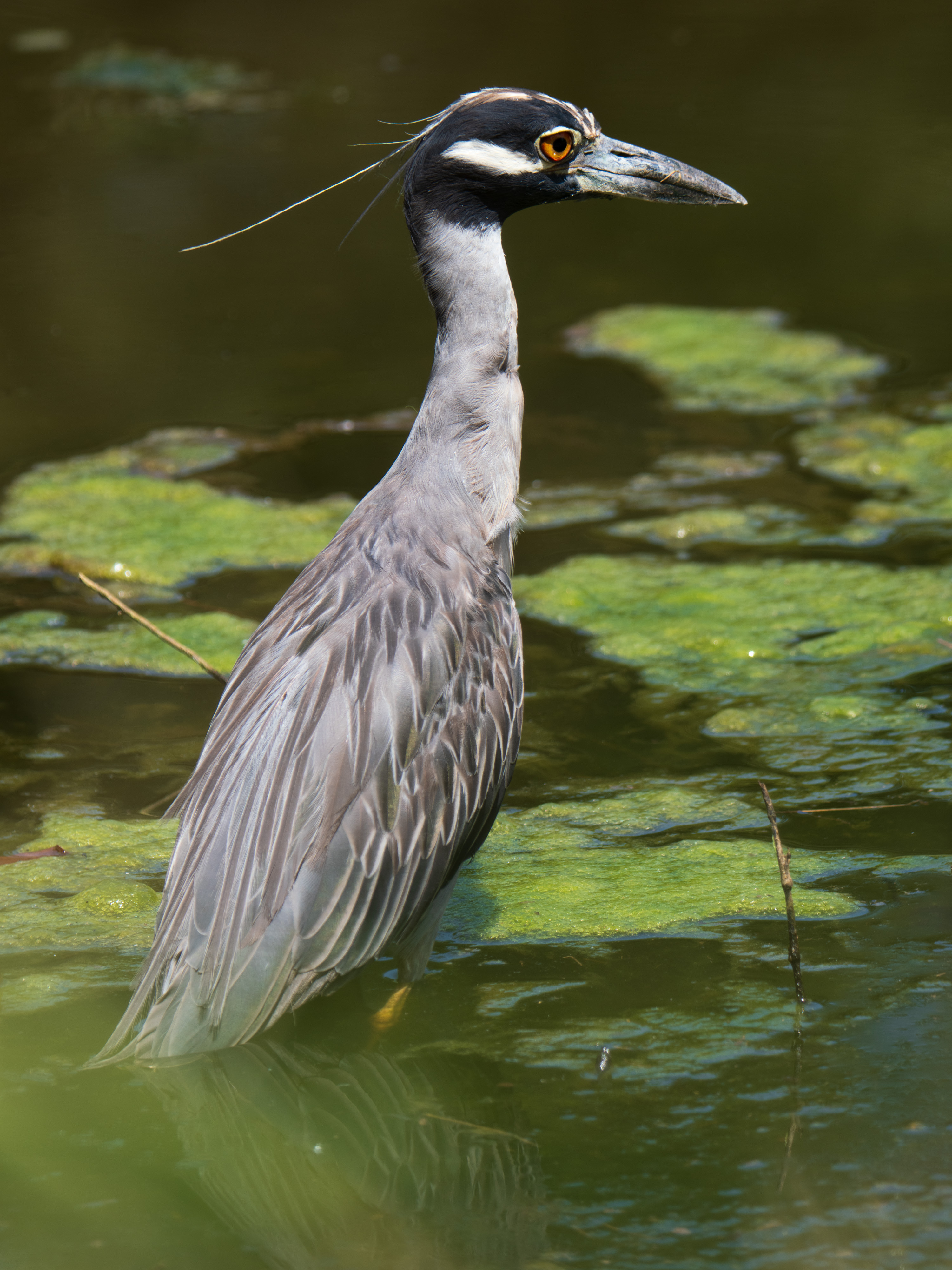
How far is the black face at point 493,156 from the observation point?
13.2 ft

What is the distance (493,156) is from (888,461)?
140 inches

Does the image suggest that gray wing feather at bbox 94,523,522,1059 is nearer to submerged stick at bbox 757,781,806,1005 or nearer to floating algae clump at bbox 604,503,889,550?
submerged stick at bbox 757,781,806,1005

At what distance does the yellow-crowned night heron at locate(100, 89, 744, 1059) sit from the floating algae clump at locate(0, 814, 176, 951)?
1.11ft

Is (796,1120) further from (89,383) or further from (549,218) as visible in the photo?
(549,218)

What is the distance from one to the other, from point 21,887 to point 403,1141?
1.59 m

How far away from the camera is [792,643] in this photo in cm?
561

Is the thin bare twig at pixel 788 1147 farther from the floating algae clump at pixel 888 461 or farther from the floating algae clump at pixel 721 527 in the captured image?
the floating algae clump at pixel 888 461

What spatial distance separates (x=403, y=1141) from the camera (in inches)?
127

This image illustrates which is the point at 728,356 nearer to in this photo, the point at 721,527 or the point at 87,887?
the point at 721,527

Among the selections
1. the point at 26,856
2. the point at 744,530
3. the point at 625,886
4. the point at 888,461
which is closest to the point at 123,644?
the point at 26,856

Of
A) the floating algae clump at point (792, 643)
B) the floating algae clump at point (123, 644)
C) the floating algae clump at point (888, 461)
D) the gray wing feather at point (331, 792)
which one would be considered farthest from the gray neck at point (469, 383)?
the floating algae clump at point (888, 461)

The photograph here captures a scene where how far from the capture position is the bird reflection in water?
2877 millimetres

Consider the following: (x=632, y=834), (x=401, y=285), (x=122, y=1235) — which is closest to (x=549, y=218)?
(x=401, y=285)

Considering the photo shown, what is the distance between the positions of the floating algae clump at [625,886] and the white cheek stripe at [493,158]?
6.45 ft
